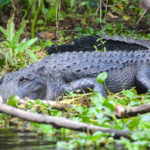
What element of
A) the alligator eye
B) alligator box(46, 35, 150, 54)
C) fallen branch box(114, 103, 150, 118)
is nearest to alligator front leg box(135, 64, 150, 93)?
alligator box(46, 35, 150, 54)

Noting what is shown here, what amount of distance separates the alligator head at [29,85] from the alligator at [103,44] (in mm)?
1550

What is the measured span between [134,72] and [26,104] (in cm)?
195

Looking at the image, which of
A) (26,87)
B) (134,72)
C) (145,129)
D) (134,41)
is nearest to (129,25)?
(134,41)

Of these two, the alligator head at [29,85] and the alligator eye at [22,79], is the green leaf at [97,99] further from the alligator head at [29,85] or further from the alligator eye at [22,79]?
the alligator eye at [22,79]

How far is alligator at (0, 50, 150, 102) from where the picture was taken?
13.8 feet

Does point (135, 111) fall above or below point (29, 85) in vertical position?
below

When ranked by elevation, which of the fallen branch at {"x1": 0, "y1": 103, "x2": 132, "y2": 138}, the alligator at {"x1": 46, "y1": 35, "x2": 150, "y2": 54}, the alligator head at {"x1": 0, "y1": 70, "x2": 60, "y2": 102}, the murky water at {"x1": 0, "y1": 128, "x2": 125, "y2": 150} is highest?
the alligator at {"x1": 46, "y1": 35, "x2": 150, "y2": 54}

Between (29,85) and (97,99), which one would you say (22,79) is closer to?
(29,85)

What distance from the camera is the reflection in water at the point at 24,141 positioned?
2275 mm

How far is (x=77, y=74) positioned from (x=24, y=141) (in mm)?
2202

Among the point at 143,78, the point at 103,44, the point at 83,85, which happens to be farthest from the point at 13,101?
the point at 103,44

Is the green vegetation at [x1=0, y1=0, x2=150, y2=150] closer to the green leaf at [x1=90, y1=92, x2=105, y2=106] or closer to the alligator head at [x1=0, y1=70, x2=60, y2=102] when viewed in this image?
the green leaf at [x1=90, y1=92, x2=105, y2=106]

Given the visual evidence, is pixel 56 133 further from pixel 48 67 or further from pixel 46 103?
pixel 48 67

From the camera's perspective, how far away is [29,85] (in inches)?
164
